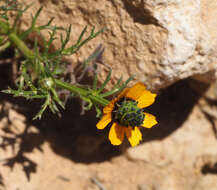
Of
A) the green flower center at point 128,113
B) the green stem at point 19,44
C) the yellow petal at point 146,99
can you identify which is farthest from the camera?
the green stem at point 19,44

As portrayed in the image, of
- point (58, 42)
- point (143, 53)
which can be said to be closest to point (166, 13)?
point (143, 53)

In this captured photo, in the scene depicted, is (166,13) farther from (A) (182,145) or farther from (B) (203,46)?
(A) (182,145)

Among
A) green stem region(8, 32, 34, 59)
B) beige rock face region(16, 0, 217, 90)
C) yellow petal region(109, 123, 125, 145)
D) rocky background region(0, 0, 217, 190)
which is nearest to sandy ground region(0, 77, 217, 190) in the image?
rocky background region(0, 0, 217, 190)

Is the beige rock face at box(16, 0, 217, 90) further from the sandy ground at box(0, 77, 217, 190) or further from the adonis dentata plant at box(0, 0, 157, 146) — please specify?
the sandy ground at box(0, 77, 217, 190)

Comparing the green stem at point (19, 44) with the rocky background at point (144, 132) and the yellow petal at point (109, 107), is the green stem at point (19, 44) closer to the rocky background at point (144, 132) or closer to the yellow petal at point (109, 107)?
the rocky background at point (144, 132)

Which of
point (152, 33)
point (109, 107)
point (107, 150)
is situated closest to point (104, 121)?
point (109, 107)

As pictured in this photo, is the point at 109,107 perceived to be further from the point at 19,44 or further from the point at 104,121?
the point at 19,44

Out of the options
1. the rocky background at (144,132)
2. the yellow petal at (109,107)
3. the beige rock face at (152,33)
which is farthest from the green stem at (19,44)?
the yellow petal at (109,107)
